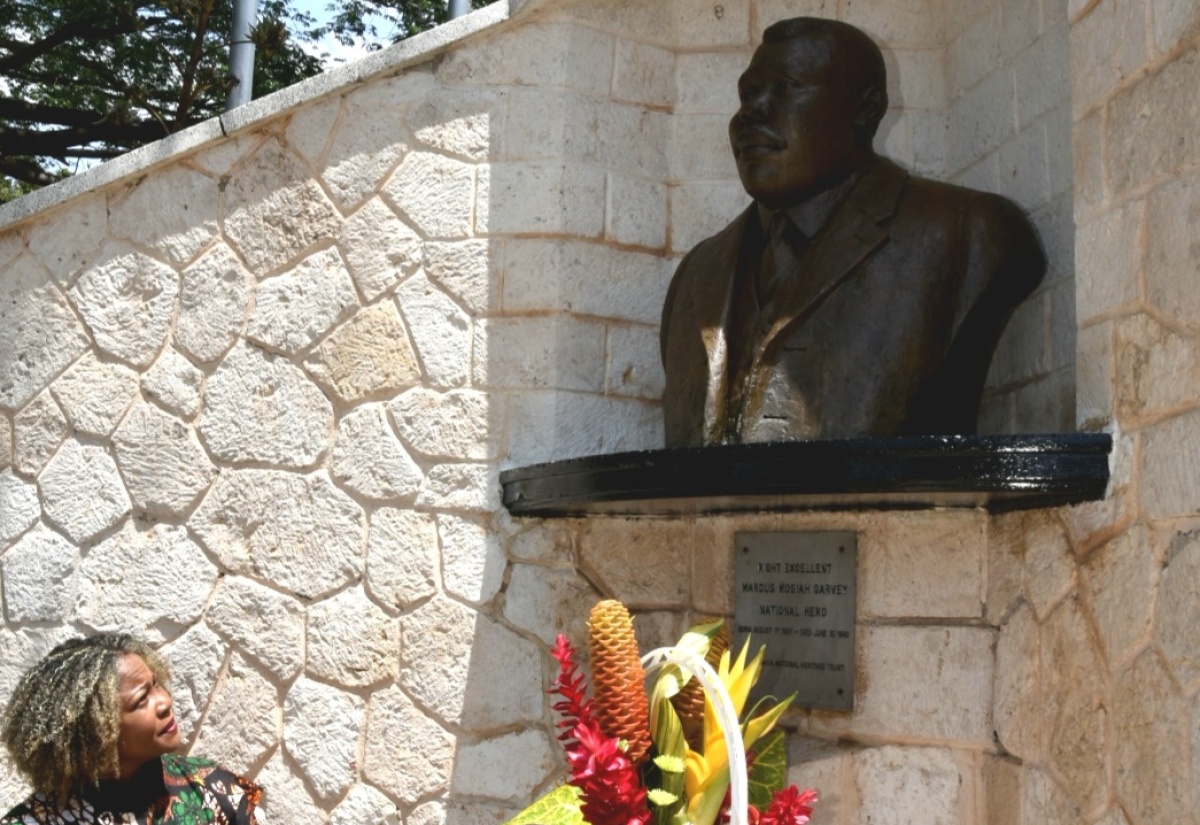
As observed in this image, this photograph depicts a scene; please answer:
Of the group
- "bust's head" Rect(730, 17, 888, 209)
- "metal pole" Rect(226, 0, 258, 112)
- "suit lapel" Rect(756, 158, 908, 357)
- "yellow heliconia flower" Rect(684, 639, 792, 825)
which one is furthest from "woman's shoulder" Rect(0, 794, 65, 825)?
"metal pole" Rect(226, 0, 258, 112)

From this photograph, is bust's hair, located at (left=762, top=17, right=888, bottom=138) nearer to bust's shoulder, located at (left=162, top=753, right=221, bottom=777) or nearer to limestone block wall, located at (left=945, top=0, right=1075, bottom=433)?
limestone block wall, located at (left=945, top=0, right=1075, bottom=433)

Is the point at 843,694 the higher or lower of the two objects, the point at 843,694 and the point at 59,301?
the lower

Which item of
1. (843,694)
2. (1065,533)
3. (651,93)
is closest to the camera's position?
(1065,533)

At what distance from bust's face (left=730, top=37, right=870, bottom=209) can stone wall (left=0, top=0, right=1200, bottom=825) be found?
479mm

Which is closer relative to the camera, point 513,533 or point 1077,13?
point 1077,13

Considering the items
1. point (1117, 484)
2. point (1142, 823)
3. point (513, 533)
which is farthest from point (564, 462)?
point (1142, 823)

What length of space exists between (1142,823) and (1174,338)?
0.78 metres

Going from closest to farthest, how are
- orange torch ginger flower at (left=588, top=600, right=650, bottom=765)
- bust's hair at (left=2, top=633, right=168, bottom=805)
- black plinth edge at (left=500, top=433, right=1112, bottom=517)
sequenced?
orange torch ginger flower at (left=588, top=600, right=650, bottom=765)
black plinth edge at (left=500, top=433, right=1112, bottom=517)
bust's hair at (left=2, top=633, right=168, bottom=805)

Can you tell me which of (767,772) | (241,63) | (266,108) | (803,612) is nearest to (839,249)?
(803,612)

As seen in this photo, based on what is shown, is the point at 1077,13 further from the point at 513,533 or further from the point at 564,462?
the point at 513,533

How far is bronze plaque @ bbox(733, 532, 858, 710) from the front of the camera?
8.99 ft

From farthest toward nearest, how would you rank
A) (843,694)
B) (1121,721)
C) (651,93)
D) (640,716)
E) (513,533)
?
(651,93) < (513,533) < (843,694) < (1121,721) < (640,716)

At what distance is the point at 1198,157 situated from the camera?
2.17 meters

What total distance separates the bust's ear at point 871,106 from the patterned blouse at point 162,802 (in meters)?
1.97
